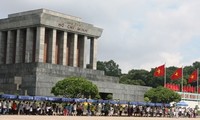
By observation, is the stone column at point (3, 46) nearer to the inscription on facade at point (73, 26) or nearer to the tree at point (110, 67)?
the inscription on facade at point (73, 26)

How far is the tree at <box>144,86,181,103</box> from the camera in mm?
70062

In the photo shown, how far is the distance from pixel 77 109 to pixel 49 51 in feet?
95.7

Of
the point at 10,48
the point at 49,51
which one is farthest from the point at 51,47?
the point at 10,48

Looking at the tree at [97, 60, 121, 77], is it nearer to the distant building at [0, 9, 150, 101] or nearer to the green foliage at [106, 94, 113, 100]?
the distant building at [0, 9, 150, 101]

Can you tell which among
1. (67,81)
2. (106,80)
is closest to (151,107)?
(67,81)

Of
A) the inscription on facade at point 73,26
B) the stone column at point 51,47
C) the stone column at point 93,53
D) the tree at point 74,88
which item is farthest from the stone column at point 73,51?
the tree at point 74,88

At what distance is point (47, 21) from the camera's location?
68500 millimetres

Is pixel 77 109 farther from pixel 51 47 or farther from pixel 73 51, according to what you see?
pixel 73 51

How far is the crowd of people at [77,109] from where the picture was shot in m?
41.2

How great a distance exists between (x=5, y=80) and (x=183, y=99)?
3709 centimetres

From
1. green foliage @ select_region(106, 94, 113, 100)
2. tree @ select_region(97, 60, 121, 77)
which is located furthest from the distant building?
tree @ select_region(97, 60, 121, 77)

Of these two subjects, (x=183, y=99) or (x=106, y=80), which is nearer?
(x=106, y=80)

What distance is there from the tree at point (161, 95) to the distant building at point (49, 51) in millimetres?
2799

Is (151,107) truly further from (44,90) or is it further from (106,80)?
(106,80)
